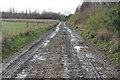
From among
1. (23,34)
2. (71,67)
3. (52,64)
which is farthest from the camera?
(23,34)

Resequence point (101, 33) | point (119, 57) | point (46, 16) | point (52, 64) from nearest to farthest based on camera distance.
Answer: point (52, 64), point (119, 57), point (101, 33), point (46, 16)

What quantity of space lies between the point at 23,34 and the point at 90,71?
1443 cm

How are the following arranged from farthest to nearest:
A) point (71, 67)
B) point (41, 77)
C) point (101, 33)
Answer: point (101, 33) < point (71, 67) < point (41, 77)

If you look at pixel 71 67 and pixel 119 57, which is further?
pixel 119 57

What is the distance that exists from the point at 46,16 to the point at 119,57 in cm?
9712

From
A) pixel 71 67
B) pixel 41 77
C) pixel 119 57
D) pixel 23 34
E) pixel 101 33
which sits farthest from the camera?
pixel 23 34

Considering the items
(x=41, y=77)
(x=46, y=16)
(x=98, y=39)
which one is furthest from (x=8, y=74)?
(x=46, y=16)

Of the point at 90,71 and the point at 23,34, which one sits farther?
the point at 23,34

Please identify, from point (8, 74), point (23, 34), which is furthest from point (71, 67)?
point (23, 34)

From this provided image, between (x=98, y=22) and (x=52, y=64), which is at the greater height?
(x=98, y=22)

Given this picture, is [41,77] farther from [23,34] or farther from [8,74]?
[23,34]

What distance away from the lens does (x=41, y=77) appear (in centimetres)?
747

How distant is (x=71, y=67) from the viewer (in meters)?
9.04

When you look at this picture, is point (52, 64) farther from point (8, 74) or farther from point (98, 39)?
point (98, 39)
